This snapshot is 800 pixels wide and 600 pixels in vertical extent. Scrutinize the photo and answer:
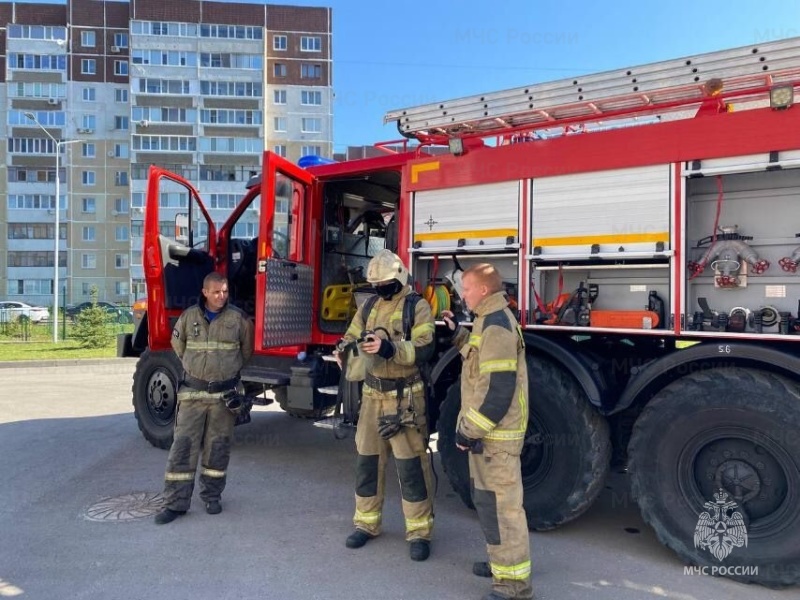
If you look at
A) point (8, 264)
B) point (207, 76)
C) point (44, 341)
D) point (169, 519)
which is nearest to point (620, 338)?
point (169, 519)

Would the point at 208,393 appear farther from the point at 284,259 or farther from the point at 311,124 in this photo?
the point at 311,124

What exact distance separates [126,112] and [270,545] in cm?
5312

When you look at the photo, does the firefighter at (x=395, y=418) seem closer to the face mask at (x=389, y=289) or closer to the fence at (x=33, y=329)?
the face mask at (x=389, y=289)

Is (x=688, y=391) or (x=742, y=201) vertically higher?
(x=742, y=201)

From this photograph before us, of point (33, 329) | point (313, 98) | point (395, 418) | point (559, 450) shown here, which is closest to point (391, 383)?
point (395, 418)

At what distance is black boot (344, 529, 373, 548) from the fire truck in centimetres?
71

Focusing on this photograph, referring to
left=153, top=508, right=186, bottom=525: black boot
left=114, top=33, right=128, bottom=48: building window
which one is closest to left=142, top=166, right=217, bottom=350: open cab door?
left=153, top=508, right=186, bottom=525: black boot

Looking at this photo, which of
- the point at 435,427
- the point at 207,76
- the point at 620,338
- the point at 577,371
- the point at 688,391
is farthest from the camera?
the point at 207,76

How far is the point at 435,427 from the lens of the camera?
429cm

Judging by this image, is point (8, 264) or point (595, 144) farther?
point (8, 264)

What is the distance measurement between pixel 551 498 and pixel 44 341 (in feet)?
62.3

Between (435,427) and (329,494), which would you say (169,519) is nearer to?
(329,494)

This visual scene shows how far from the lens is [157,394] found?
20.2ft

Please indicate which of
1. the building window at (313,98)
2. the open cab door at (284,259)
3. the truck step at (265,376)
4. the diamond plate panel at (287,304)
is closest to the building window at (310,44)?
the building window at (313,98)
